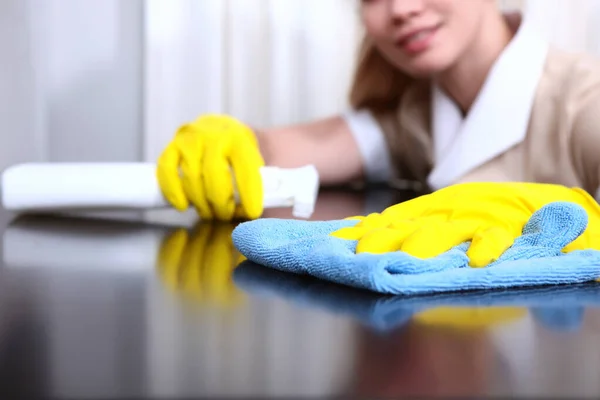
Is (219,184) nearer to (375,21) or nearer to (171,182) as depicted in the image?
(171,182)

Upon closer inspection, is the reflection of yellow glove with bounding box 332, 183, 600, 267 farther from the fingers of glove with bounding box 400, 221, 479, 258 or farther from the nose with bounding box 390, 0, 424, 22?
the nose with bounding box 390, 0, 424, 22

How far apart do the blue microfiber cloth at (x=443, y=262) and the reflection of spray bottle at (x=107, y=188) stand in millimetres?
285

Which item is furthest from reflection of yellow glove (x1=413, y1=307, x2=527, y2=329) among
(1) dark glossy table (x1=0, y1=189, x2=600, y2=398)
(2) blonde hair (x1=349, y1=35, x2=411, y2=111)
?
(2) blonde hair (x1=349, y1=35, x2=411, y2=111)

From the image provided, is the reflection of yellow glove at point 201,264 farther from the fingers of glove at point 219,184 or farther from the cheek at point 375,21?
the cheek at point 375,21

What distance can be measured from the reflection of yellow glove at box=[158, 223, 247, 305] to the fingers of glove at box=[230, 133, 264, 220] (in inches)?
1.6

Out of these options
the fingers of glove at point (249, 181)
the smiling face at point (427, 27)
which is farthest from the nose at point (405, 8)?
the fingers of glove at point (249, 181)

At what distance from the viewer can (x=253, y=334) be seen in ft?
1.06

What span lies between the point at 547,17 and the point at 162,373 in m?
1.30

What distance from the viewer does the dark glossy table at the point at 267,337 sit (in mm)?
251

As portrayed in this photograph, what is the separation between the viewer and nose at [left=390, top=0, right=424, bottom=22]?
3.40 feet

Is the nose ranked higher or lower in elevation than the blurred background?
higher

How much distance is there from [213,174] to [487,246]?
1.35ft

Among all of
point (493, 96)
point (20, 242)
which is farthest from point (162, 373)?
point (493, 96)

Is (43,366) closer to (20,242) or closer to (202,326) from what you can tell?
(202,326)
